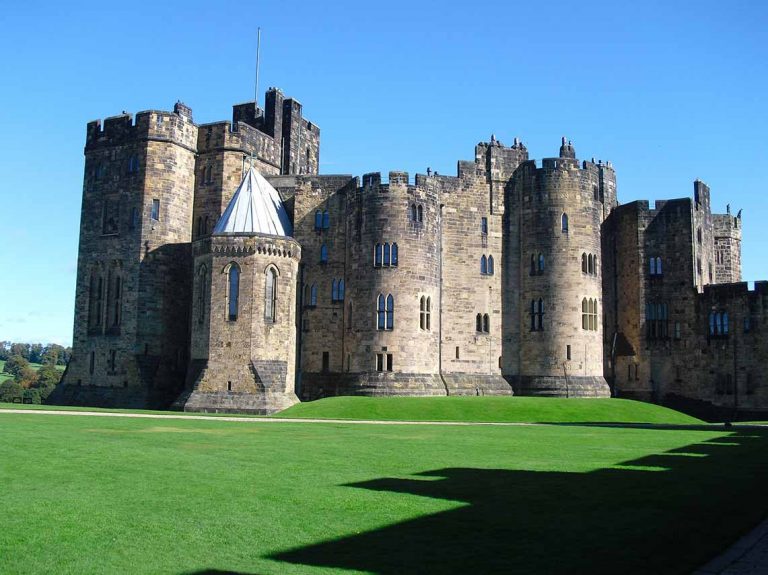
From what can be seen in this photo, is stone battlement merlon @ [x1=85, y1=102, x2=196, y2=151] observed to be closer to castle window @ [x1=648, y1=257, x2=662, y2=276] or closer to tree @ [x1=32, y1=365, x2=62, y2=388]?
castle window @ [x1=648, y1=257, x2=662, y2=276]

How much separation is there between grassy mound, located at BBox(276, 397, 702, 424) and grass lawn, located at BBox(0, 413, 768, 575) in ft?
61.0

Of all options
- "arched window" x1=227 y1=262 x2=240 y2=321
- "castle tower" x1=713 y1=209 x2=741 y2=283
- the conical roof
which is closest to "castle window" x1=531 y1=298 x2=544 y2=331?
the conical roof

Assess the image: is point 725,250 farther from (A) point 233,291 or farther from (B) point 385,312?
(A) point 233,291

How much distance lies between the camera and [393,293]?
5200cm

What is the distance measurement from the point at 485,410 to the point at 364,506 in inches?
1257

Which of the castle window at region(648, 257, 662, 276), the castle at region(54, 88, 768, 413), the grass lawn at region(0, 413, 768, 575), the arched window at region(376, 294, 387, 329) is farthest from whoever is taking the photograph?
the castle window at region(648, 257, 662, 276)

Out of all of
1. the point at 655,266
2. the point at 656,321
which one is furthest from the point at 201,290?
the point at 655,266

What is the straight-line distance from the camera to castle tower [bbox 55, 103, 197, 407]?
175ft

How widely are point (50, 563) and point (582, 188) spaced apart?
50.1m

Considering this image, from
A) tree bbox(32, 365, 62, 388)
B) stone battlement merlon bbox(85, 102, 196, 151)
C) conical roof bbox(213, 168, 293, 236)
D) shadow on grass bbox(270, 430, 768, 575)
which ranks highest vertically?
stone battlement merlon bbox(85, 102, 196, 151)

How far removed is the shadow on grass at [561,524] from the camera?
10383mm

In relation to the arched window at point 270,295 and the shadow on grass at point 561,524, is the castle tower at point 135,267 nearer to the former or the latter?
the arched window at point 270,295

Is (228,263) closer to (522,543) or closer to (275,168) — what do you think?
(275,168)

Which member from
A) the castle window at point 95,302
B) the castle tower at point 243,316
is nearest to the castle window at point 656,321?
the castle tower at point 243,316
